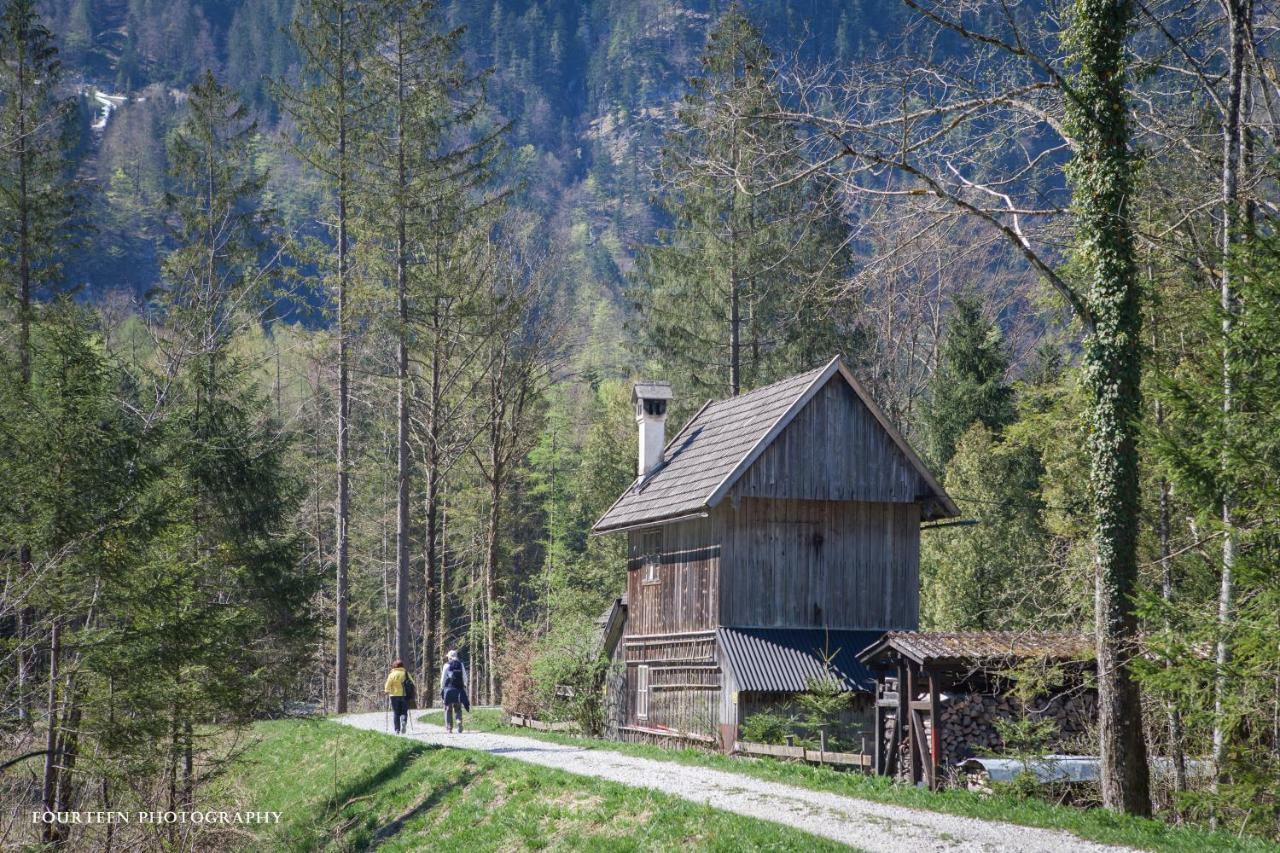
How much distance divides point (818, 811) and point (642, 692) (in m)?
15.0

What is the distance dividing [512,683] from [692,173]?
20.6 m

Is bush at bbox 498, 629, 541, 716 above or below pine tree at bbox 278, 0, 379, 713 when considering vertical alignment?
below

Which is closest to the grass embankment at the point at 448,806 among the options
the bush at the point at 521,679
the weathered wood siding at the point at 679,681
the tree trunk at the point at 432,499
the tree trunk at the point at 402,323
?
the bush at the point at 521,679

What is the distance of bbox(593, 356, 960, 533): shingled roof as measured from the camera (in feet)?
88.8

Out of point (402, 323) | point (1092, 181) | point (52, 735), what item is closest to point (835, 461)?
point (1092, 181)

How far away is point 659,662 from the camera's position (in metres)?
29.3

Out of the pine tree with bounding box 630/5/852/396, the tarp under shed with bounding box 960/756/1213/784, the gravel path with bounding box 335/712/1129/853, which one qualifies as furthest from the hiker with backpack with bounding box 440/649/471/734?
the pine tree with bounding box 630/5/852/396

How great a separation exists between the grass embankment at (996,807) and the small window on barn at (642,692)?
7204 millimetres

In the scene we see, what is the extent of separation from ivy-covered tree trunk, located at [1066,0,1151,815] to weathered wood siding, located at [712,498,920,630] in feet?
40.7

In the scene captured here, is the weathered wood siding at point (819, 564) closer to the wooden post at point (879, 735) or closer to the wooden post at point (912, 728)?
the wooden post at point (879, 735)

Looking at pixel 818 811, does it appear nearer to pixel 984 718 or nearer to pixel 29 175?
pixel 984 718

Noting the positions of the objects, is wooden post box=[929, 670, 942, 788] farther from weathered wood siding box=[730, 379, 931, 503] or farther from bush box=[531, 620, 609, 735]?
bush box=[531, 620, 609, 735]

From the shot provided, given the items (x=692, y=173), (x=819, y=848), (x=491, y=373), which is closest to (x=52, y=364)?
(x=692, y=173)

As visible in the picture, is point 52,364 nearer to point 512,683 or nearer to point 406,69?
point 512,683
